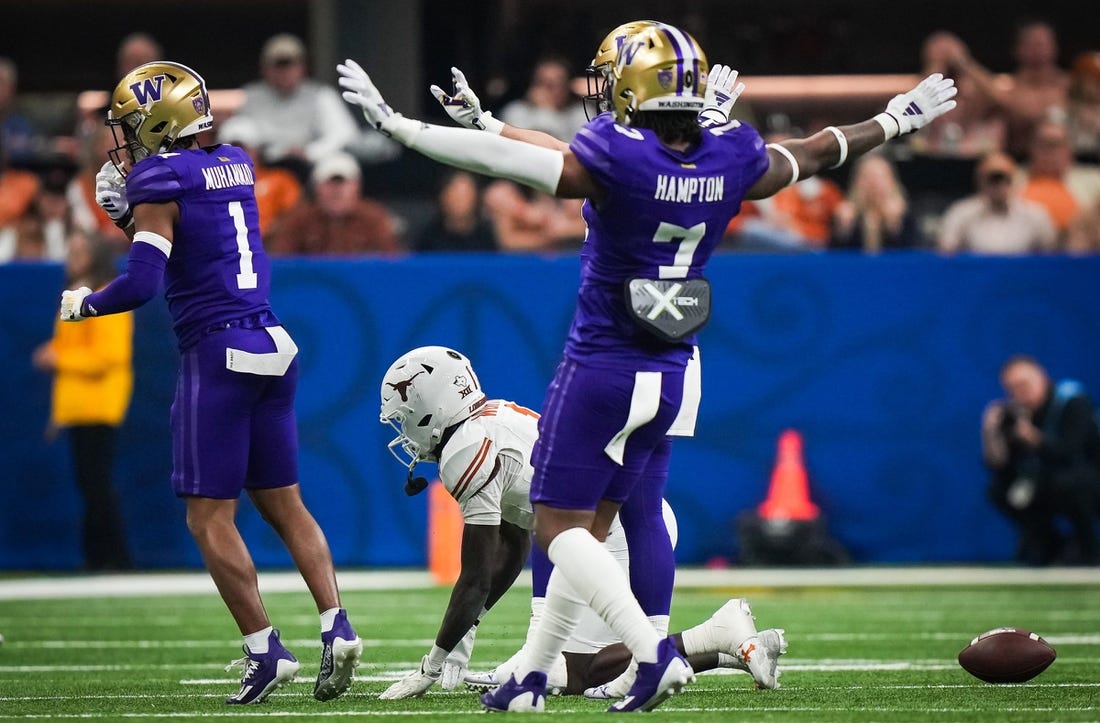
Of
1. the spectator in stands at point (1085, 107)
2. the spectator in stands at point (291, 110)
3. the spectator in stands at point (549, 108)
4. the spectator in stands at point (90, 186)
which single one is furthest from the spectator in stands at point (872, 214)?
the spectator in stands at point (90, 186)

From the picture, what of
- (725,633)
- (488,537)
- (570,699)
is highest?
(488,537)

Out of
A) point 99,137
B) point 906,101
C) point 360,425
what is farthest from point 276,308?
point 906,101

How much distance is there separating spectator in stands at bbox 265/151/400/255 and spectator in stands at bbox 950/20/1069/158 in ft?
15.0

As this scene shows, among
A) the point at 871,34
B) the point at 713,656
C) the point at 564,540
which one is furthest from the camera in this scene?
the point at 871,34

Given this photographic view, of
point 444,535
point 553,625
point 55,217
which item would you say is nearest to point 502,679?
point 553,625

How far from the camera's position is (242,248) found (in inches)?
247

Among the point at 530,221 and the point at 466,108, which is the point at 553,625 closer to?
the point at 466,108

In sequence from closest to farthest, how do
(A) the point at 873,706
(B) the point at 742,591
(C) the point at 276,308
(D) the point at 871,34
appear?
(A) the point at 873,706 < (B) the point at 742,591 < (C) the point at 276,308 < (D) the point at 871,34

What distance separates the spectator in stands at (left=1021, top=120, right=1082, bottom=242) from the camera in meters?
13.0

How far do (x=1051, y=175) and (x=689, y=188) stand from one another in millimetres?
8548

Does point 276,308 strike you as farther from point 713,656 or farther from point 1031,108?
point 713,656

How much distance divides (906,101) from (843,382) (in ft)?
22.4

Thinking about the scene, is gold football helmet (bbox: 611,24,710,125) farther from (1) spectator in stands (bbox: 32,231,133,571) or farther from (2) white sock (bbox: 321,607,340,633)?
(1) spectator in stands (bbox: 32,231,133,571)

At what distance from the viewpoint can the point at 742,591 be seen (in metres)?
10.6
